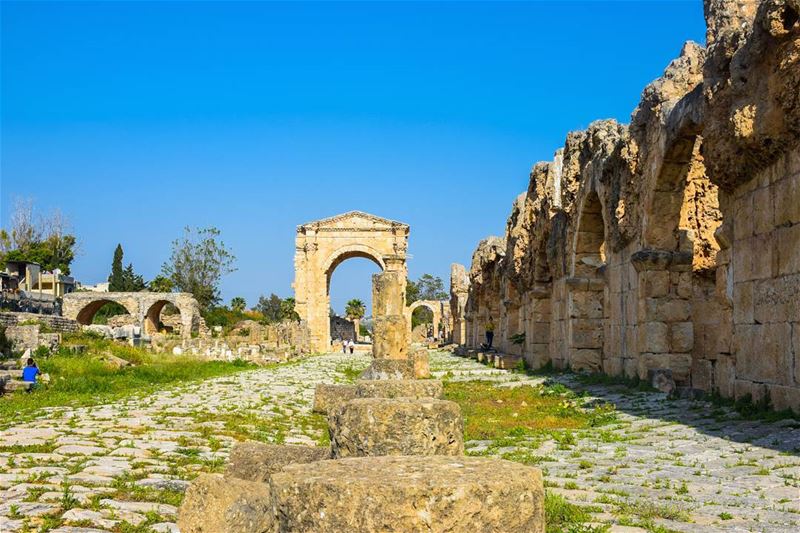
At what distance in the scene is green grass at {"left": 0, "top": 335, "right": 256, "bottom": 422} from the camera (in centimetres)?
1259

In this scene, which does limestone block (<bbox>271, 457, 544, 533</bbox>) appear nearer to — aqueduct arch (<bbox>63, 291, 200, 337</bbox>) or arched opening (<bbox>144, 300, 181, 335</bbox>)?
aqueduct arch (<bbox>63, 291, 200, 337</bbox>)

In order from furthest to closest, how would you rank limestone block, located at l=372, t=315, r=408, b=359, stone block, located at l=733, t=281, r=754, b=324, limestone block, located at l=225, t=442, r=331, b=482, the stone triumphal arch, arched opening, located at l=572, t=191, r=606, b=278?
the stone triumphal arch < arched opening, located at l=572, t=191, r=606, b=278 < limestone block, located at l=372, t=315, r=408, b=359 < stone block, located at l=733, t=281, r=754, b=324 < limestone block, located at l=225, t=442, r=331, b=482

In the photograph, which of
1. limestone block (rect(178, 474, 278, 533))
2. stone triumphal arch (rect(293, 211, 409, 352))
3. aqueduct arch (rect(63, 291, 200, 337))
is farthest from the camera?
stone triumphal arch (rect(293, 211, 409, 352))

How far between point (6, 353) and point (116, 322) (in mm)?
31185

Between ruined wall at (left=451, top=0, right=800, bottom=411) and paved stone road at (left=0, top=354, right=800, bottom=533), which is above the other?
ruined wall at (left=451, top=0, right=800, bottom=411)

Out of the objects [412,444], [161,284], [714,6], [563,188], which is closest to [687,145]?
[714,6]

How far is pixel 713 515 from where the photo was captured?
4609 millimetres

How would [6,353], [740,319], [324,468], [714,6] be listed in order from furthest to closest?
[6,353] → [714,6] → [740,319] → [324,468]

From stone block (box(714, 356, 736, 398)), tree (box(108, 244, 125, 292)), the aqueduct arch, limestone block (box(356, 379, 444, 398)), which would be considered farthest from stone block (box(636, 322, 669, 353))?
tree (box(108, 244, 125, 292))

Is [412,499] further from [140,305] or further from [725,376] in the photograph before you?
[140,305]

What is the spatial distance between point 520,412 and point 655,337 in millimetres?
2957

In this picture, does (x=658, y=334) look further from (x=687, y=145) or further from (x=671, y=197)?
(x=687, y=145)

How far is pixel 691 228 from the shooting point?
12930 millimetres

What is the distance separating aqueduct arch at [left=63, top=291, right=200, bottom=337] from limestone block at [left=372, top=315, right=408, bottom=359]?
33.0 meters
